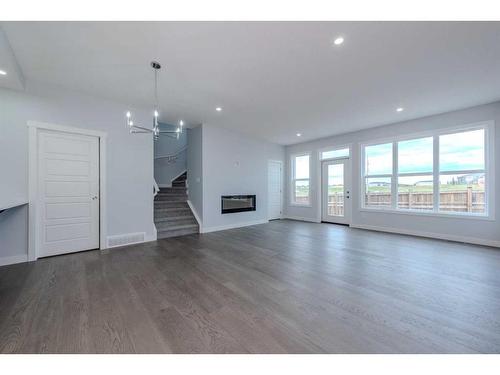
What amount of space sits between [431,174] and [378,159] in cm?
121

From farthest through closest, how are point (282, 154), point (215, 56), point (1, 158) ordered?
point (282, 154) → point (1, 158) → point (215, 56)

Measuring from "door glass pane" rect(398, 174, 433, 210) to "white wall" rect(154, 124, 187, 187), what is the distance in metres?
6.72

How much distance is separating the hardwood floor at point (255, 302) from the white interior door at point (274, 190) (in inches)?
152

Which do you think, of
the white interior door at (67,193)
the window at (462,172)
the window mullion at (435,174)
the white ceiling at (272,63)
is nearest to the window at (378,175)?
the window mullion at (435,174)

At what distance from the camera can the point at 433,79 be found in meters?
3.10

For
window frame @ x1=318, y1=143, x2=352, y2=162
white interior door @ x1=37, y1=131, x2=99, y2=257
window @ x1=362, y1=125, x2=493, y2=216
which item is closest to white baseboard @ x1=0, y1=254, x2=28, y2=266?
white interior door @ x1=37, y1=131, x2=99, y2=257

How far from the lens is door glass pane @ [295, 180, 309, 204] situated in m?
7.32

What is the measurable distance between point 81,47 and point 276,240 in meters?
4.27

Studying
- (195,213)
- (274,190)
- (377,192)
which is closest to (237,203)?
(195,213)

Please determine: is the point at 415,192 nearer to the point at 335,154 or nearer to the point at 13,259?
the point at 335,154

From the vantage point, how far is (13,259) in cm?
312

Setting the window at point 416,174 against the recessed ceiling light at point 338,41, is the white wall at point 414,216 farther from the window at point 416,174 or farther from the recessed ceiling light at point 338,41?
the recessed ceiling light at point 338,41
